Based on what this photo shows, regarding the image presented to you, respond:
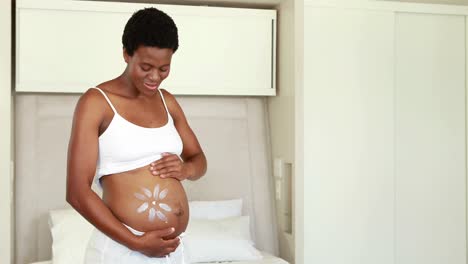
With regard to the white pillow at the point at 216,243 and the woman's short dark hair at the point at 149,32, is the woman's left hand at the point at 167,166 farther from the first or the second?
the white pillow at the point at 216,243

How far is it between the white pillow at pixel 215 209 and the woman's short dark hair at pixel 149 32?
1.98 m

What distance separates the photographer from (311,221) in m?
4.10

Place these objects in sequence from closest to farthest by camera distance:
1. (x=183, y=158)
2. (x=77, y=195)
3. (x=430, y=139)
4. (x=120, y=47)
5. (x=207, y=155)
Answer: (x=77, y=195) → (x=183, y=158) → (x=120, y=47) → (x=207, y=155) → (x=430, y=139)

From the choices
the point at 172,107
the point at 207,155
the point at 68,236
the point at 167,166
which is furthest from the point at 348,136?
the point at 167,166

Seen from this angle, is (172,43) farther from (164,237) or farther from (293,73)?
(293,73)

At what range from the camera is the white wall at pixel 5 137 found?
3402mm

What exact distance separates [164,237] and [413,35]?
106 inches

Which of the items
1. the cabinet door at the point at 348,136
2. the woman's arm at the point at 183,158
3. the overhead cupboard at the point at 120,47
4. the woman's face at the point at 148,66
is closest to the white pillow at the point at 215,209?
the cabinet door at the point at 348,136

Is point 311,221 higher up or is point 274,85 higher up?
point 274,85

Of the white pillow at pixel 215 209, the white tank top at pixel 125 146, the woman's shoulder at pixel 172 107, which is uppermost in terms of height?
Result: the woman's shoulder at pixel 172 107

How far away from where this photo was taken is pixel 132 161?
2.02m

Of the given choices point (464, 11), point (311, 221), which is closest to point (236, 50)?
point (311, 221)

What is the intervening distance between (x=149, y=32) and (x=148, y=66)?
0.09 m

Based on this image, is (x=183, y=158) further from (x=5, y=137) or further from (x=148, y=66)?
(x=5, y=137)
